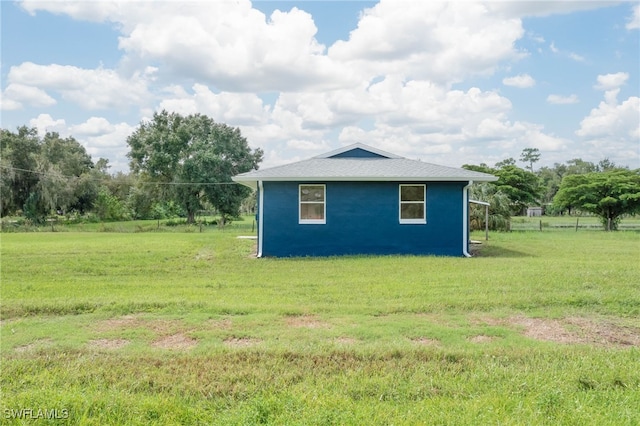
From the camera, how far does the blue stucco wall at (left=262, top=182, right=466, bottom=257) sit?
47.5ft

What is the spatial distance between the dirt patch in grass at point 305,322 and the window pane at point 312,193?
8.55 m

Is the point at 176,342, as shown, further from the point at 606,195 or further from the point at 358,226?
the point at 606,195

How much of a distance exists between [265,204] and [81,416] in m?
11.4

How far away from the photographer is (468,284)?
8.58m

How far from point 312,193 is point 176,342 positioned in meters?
9.83

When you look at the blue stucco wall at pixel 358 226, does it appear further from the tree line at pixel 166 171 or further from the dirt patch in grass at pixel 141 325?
the tree line at pixel 166 171

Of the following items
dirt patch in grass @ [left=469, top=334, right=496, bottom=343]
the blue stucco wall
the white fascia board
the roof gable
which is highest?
the roof gable

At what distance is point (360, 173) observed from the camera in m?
14.5

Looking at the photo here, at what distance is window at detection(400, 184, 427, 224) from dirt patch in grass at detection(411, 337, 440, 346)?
9.54m


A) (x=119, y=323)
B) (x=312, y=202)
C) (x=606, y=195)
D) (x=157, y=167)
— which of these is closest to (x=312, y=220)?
(x=312, y=202)

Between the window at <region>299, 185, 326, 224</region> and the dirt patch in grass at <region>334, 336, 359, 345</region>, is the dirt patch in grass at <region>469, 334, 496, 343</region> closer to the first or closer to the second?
the dirt patch in grass at <region>334, 336, 359, 345</region>

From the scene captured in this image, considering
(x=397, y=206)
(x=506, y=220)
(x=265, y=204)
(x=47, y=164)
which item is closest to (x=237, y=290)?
(x=265, y=204)

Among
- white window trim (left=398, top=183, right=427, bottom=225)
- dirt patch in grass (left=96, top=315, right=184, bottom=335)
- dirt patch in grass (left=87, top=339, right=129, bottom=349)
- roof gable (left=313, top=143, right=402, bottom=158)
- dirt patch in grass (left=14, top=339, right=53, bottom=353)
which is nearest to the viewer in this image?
dirt patch in grass (left=14, top=339, right=53, bottom=353)

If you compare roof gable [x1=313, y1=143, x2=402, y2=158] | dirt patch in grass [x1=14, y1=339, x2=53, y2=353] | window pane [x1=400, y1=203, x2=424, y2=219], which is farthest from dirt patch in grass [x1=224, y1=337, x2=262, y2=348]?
roof gable [x1=313, y1=143, x2=402, y2=158]
